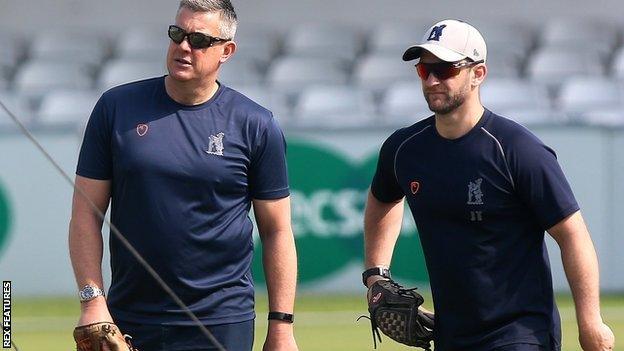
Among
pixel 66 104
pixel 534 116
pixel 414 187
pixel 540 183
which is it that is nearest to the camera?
pixel 540 183

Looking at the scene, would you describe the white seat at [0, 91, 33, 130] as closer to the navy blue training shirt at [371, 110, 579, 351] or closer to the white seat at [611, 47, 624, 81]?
the white seat at [611, 47, 624, 81]

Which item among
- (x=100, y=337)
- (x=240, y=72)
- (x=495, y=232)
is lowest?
(x=100, y=337)

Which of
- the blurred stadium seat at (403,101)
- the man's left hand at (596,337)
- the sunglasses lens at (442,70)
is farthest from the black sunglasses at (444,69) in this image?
the blurred stadium seat at (403,101)

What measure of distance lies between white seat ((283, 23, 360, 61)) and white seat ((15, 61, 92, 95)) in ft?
8.01

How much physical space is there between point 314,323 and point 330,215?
5.74ft

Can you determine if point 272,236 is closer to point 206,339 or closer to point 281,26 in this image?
point 206,339

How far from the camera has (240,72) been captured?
A: 55.9ft

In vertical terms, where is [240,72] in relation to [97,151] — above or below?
above

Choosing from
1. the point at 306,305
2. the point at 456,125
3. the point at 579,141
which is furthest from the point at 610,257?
the point at 456,125

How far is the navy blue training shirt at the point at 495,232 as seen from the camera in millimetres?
5320

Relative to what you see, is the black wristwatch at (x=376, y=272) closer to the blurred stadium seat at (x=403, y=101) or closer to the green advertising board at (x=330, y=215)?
the green advertising board at (x=330, y=215)

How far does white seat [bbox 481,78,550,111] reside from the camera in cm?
1534

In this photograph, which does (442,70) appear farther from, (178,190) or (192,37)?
(178,190)

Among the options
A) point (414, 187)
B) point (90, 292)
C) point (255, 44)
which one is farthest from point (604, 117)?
point (90, 292)
